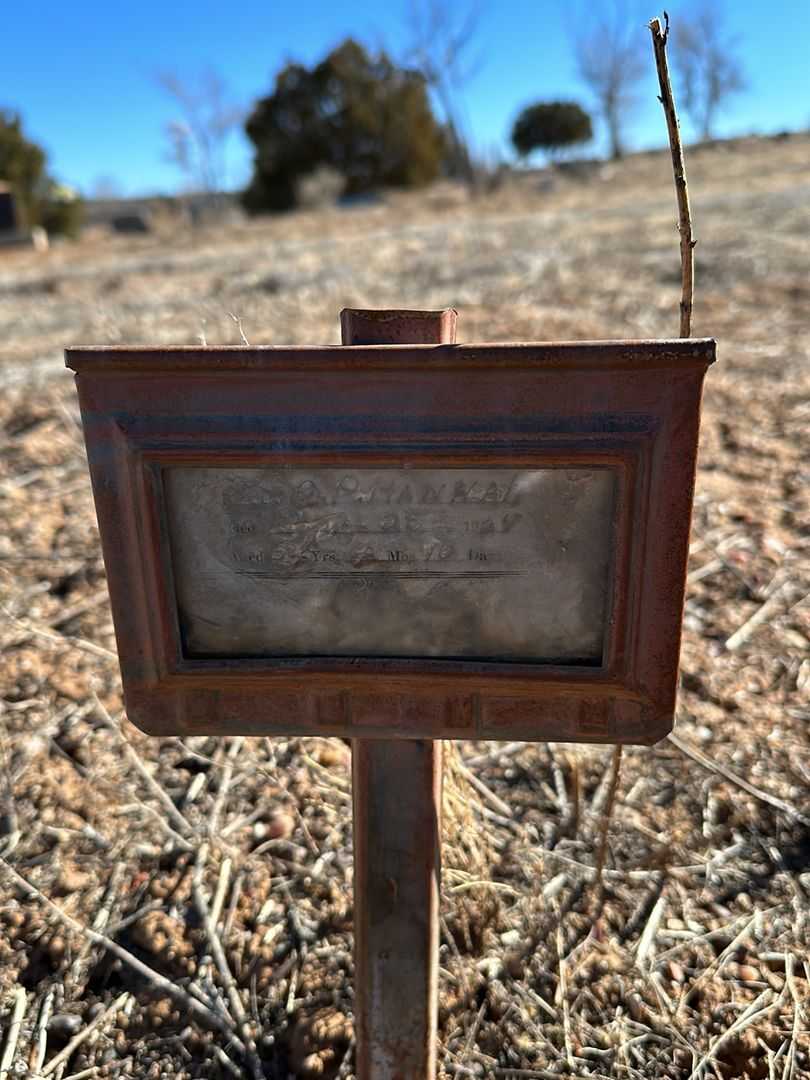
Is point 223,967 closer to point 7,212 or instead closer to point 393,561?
point 393,561

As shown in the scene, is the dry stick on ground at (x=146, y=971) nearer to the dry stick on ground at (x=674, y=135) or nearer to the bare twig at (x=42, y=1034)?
the bare twig at (x=42, y=1034)

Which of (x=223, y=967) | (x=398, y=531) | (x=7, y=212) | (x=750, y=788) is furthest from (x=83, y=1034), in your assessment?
(x=7, y=212)

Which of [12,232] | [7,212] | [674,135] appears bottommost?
[674,135]

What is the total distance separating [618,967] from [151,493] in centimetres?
129

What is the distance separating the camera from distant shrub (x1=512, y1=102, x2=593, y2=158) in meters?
34.2

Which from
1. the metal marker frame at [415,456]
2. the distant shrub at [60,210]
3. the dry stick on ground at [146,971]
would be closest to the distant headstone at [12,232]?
the distant shrub at [60,210]

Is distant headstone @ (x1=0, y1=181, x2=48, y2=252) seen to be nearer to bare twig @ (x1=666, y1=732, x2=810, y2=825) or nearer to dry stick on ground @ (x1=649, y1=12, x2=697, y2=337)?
bare twig @ (x1=666, y1=732, x2=810, y2=825)

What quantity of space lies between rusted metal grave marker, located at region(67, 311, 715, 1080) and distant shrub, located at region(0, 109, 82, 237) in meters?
27.4

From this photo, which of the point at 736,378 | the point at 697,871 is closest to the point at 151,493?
the point at 697,871

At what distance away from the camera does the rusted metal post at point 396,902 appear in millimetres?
1262

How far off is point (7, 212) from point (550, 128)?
22404 millimetres

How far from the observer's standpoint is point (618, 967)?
164 centimetres

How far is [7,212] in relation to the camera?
2097 cm

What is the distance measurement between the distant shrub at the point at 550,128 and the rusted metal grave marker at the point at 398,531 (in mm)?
36431
